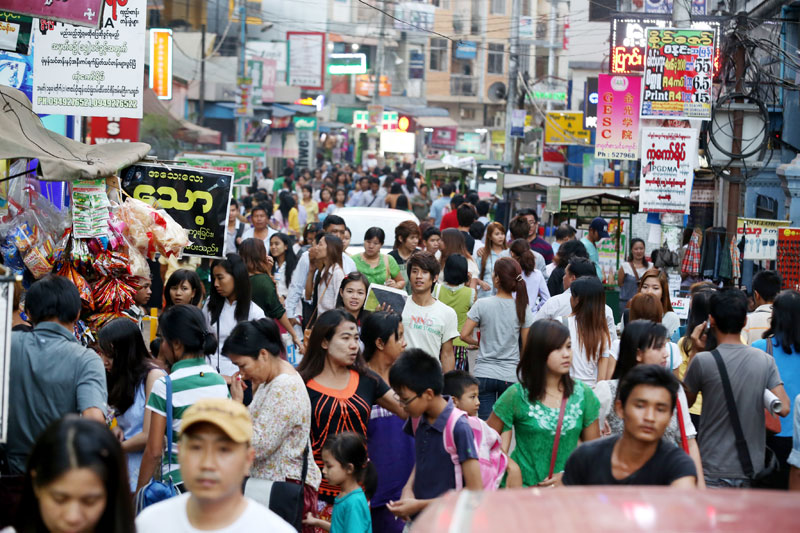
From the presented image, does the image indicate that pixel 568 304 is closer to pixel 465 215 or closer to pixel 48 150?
pixel 48 150

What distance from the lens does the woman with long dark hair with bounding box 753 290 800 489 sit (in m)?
6.43

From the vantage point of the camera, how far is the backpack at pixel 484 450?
4848 mm

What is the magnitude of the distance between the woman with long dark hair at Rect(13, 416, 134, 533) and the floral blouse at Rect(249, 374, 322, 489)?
1.73m

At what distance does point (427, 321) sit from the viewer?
802 centimetres

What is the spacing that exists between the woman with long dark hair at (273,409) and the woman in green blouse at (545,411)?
970 millimetres

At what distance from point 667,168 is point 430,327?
7.39m

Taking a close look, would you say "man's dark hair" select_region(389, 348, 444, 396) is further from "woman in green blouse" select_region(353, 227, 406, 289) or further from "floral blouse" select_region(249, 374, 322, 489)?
"woman in green blouse" select_region(353, 227, 406, 289)

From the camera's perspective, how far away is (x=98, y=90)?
9.27 meters

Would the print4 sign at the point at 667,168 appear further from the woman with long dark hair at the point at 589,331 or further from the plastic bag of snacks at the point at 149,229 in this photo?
the plastic bag of snacks at the point at 149,229

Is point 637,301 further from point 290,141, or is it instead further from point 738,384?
point 290,141

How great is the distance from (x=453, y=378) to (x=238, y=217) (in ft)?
35.5

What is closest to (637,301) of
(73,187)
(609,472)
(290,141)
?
(609,472)

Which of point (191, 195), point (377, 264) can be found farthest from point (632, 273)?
point (191, 195)

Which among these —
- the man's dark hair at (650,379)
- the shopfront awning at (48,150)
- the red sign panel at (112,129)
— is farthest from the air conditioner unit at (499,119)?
the man's dark hair at (650,379)
